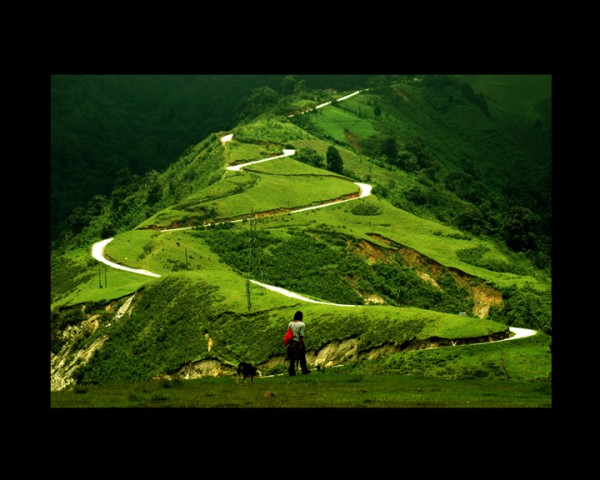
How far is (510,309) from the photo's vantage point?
2386 inches

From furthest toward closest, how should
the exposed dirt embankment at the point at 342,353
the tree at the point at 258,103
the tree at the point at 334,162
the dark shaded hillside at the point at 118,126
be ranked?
the dark shaded hillside at the point at 118,126 < the tree at the point at 258,103 < the tree at the point at 334,162 < the exposed dirt embankment at the point at 342,353

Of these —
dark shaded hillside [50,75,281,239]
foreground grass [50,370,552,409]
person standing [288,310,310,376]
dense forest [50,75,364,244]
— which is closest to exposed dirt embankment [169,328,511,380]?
foreground grass [50,370,552,409]

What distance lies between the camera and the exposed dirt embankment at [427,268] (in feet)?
206

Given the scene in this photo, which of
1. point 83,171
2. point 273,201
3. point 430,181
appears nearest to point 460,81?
point 430,181

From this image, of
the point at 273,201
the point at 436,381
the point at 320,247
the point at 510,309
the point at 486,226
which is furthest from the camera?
the point at 486,226

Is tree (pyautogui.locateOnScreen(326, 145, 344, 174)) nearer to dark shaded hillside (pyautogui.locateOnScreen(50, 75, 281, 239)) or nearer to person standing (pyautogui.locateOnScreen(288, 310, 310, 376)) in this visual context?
dark shaded hillside (pyautogui.locateOnScreen(50, 75, 281, 239))

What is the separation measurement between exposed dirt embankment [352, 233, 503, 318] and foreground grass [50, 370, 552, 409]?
4092 centimetres

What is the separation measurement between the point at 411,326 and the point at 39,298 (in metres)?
21.9

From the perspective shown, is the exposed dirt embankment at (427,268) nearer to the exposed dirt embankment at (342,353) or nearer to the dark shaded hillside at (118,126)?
the exposed dirt embankment at (342,353)

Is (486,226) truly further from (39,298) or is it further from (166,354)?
(39,298)

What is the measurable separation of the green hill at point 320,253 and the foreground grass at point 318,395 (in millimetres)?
4995

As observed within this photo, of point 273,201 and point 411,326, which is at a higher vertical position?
point 273,201

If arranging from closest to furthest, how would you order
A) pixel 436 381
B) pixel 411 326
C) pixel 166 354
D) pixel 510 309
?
pixel 436 381
pixel 411 326
pixel 166 354
pixel 510 309

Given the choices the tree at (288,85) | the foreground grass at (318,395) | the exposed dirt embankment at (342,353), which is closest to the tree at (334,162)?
the exposed dirt embankment at (342,353)
